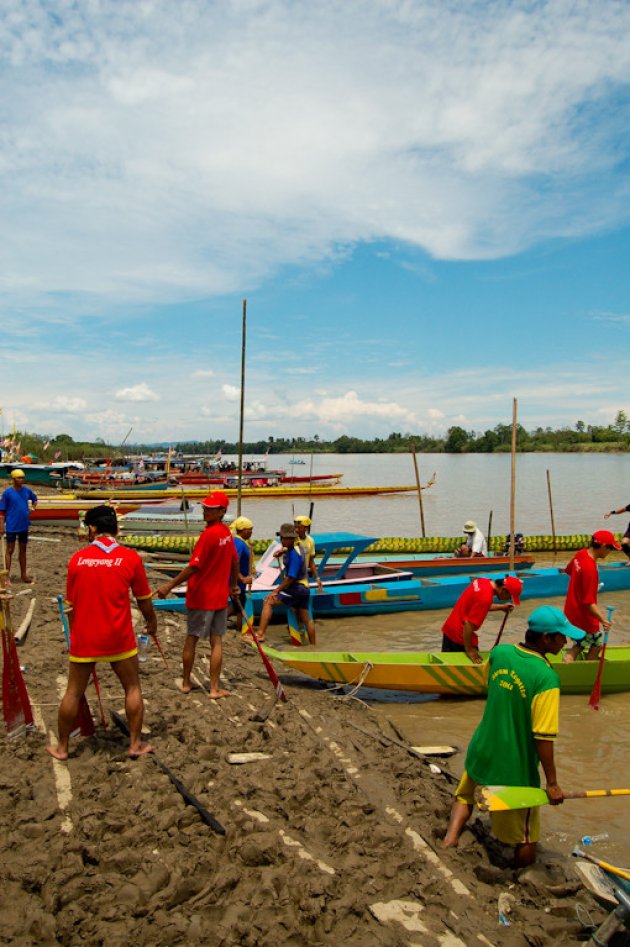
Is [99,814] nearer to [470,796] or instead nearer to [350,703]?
[470,796]

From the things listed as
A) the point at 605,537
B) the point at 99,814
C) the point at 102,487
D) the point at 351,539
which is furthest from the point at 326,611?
the point at 102,487

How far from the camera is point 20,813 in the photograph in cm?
371

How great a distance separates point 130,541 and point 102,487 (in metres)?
22.4

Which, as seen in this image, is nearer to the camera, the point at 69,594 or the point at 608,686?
the point at 69,594

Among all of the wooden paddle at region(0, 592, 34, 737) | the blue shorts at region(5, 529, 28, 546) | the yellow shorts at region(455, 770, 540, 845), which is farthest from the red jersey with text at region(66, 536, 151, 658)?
the blue shorts at region(5, 529, 28, 546)

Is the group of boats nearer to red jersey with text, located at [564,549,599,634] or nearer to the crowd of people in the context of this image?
red jersey with text, located at [564,549,599,634]

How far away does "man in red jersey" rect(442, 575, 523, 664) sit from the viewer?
6012mm

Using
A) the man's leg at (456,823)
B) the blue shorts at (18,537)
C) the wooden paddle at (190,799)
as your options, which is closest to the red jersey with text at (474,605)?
the man's leg at (456,823)

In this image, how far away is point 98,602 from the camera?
13.7ft

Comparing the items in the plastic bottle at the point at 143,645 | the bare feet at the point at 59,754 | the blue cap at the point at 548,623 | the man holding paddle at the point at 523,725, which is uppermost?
the blue cap at the point at 548,623

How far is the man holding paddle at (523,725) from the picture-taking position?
3.45m

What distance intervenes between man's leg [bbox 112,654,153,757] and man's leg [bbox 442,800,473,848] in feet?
6.93

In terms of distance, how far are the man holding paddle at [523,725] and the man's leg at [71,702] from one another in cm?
260

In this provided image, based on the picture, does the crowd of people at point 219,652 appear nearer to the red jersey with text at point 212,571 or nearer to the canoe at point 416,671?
the red jersey with text at point 212,571
